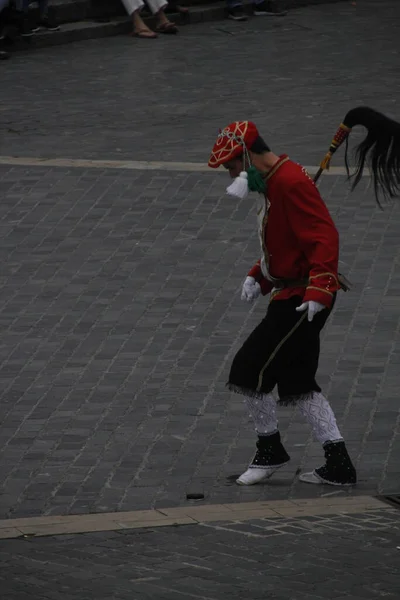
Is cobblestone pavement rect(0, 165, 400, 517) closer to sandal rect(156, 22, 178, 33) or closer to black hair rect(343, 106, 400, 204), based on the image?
black hair rect(343, 106, 400, 204)

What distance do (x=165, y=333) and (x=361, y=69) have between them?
8.49 meters

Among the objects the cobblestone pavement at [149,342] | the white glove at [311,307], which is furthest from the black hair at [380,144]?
the cobblestone pavement at [149,342]

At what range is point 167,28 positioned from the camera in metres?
19.2

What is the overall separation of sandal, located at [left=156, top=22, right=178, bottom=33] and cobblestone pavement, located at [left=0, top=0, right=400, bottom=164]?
0.38ft

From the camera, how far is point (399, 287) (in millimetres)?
10586

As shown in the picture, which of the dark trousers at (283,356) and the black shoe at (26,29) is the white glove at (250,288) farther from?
the black shoe at (26,29)

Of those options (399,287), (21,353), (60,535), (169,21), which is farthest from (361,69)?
(60,535)

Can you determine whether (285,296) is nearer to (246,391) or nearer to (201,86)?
(246,391)

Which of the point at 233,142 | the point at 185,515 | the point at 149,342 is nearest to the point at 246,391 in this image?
the point at 185,515

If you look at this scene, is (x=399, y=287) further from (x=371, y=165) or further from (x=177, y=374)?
(x=371, y=165)

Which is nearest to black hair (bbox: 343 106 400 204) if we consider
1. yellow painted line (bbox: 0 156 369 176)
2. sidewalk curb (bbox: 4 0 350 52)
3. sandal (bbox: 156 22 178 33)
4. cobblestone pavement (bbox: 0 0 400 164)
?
yellow painted line (bbox: 0 156 369 176)

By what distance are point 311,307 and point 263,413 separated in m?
0.69

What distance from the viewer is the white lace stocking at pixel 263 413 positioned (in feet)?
25.1

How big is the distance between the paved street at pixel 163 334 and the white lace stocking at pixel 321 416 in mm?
270
